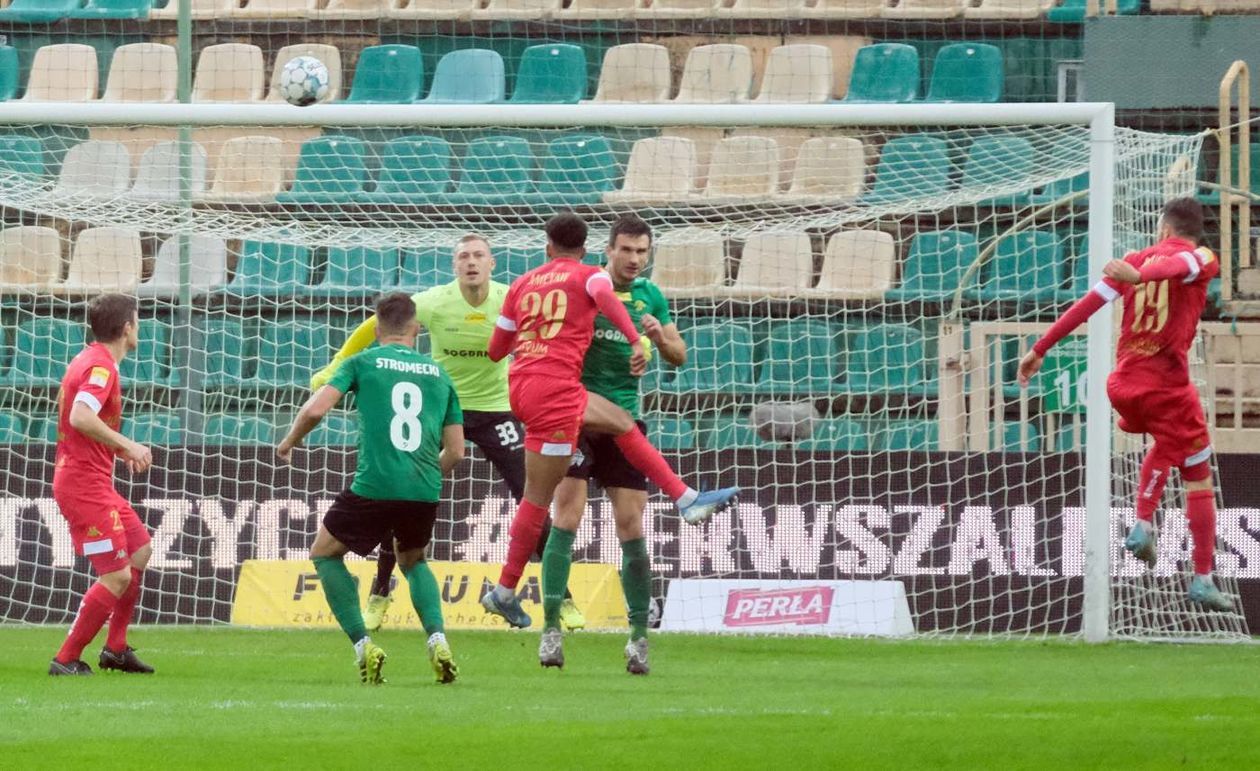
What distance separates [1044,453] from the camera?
11.1 m

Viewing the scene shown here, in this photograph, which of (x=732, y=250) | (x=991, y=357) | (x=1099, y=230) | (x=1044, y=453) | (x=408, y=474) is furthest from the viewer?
(x=732, y=250)

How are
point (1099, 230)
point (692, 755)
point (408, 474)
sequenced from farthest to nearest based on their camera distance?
1. point (1099, 230)
2. point (408, 474)
3. point (692, 755)

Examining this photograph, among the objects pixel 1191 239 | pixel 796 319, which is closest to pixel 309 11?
pixel 796 319

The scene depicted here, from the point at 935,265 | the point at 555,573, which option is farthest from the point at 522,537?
the point at 935,265

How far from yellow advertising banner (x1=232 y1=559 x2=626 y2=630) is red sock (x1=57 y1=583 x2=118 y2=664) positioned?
10.2 feet

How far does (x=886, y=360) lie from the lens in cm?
1339

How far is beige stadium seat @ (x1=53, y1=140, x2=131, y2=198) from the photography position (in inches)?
568

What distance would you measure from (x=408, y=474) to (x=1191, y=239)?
398cm

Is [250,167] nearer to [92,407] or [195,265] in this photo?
[195,265]

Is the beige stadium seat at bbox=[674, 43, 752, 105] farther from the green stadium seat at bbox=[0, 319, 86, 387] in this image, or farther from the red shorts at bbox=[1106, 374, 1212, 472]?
the red shorts at bbox=[1106, 374, 1212, 472]

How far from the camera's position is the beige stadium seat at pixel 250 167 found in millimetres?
14698

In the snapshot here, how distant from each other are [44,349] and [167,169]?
1606mm

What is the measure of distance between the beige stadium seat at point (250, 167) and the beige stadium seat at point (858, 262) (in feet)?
13.3

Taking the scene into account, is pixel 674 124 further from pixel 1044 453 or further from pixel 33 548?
pixel 33 548
